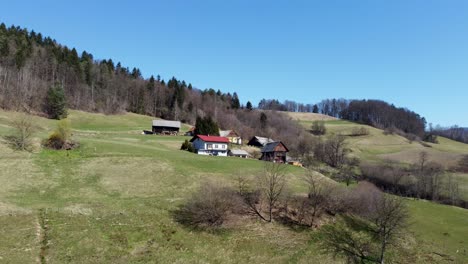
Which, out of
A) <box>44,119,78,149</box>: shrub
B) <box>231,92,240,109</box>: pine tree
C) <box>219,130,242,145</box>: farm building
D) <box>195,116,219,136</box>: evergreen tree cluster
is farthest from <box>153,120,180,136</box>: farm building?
<box>231,92,240,109</box>: pine tree

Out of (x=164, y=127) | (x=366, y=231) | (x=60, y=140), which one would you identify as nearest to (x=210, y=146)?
(x=164, y=127)

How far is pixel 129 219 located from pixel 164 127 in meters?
78.0

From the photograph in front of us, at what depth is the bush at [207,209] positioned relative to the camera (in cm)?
3591

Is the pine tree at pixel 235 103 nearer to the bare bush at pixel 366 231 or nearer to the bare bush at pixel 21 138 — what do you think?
the bare bush at pixel 21 138

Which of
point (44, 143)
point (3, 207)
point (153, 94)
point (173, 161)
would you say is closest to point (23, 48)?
point (153, 94)

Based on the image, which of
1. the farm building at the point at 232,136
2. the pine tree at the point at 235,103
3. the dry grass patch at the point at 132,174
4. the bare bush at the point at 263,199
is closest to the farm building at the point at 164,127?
the farm building at the point at 232,136

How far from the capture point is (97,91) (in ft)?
450

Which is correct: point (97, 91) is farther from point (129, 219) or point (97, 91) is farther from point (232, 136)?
point (129, 219)

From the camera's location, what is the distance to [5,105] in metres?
93.0

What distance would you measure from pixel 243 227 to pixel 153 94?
126m

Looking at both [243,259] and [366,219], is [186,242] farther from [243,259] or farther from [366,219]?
[366,219]

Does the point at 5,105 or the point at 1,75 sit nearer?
the point at 5,105

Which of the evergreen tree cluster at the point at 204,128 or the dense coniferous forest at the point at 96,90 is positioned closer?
the evergreen tree cluster at the point at 204,128

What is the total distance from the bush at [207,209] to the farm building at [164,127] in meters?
72.9
